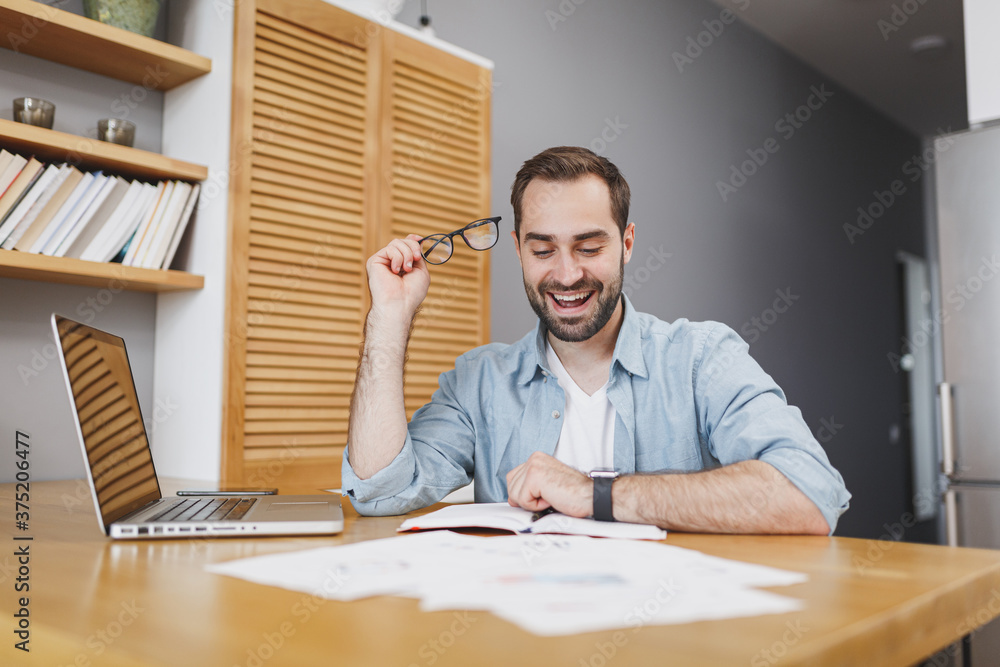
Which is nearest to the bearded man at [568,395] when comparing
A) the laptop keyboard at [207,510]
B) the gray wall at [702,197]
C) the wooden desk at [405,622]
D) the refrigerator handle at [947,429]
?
the laptop keyboard at [207,510]

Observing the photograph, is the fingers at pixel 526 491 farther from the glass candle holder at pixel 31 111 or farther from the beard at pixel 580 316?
the glass candle holder at pixel 31 111

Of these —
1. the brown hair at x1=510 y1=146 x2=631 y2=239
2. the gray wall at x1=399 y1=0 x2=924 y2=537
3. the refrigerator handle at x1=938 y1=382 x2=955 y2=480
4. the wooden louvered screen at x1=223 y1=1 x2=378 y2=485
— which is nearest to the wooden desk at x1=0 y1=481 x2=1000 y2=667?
the brown hair at x1=510 y1=146 x2=631 y2=239

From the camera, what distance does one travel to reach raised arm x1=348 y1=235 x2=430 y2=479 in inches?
50.6

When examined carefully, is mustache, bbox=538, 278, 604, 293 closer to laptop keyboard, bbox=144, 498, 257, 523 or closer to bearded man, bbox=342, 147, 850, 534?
bearded man, bbox=342, 147, 850, 534

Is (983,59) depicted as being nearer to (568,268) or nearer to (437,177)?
(437,177)

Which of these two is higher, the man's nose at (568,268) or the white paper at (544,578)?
the man's nose at (568,268)

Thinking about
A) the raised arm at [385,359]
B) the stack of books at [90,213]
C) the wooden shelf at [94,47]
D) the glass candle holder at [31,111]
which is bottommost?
the raised arm at [385,359]

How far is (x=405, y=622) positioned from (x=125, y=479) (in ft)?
2.08

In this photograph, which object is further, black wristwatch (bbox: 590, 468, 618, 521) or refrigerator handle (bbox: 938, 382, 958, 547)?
refrigerator handle (bbox: 938, 382, 958, 547)

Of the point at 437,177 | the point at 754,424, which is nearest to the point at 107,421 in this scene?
the point at 754,424

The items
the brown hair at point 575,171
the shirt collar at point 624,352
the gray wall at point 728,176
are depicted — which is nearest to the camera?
the shirt collar at point 624,352

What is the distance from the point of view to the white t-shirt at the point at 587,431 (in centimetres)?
145

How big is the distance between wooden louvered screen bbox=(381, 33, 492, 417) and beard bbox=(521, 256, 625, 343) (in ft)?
2.77

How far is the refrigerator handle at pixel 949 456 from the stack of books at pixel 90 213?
2.44 metres
